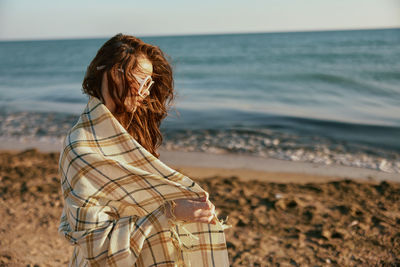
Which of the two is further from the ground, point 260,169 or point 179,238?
point 179,238

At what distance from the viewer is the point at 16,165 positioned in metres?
5.98

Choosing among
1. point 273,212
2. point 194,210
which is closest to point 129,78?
point 194,210

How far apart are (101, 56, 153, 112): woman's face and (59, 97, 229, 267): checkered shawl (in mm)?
59

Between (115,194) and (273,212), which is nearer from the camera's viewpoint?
(115,194)

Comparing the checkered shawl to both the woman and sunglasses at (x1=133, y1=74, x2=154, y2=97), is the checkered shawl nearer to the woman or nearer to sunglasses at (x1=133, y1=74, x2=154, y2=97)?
the woman

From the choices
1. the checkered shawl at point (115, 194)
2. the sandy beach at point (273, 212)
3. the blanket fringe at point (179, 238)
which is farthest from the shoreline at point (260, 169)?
the checkered shawl at point (115, 194)

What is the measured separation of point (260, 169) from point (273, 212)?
1.83 meters

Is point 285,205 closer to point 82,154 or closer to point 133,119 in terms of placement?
point 133,119

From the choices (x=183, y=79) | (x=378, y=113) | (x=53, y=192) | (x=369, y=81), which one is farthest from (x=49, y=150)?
(x=369, y=81)

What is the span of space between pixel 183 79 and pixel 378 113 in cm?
1098

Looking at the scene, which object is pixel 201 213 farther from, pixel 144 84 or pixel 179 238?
pixel 144 84

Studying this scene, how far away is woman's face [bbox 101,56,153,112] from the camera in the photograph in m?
1.63

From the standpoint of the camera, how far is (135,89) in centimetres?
164

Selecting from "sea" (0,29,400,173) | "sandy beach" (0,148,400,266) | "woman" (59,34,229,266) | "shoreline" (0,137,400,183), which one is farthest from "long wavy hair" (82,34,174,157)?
"shoreline" (0,137,400,183)
